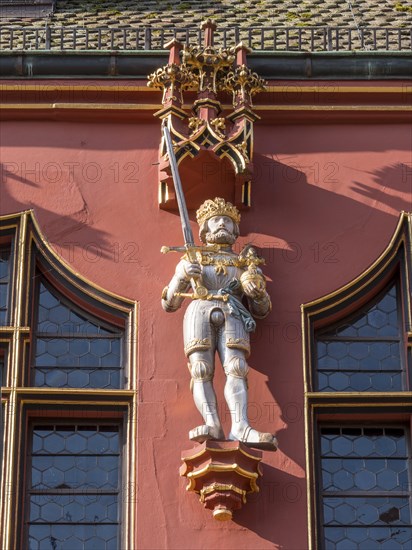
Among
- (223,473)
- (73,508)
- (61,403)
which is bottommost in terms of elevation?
(73,508)

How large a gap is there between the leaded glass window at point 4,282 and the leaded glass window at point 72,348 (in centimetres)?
A: 22

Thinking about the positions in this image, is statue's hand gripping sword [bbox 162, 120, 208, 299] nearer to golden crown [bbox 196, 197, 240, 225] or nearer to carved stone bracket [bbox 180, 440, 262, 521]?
golden crown [bbox 196, 197, 240, 225]

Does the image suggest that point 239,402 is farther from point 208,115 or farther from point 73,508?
point 208,115

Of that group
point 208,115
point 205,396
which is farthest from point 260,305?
point 208,115

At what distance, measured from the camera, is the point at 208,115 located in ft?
47.3

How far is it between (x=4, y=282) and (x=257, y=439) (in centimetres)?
231

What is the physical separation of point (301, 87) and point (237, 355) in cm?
245

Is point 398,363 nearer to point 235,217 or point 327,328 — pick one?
point 327,328

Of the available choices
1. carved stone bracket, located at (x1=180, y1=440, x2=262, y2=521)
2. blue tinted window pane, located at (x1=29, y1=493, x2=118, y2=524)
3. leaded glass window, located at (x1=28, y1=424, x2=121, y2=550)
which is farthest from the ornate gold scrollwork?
blue tinted window pane, located at (x1=29, y1=493, x2=118, y2=524)

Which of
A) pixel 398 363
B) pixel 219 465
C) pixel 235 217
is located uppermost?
pixel 235 217

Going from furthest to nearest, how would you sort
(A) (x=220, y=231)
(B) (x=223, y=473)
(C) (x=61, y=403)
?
1. (A) (x=220, y=231)
2. (C) (x=61, y=403)
3. (B) (x=223, y=473)

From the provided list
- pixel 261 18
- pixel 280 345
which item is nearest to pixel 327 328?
pixel 280 345

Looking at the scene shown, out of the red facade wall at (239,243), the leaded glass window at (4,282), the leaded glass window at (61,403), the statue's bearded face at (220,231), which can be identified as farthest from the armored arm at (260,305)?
the leaded glass window at (4,282)

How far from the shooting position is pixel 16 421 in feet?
44.1
